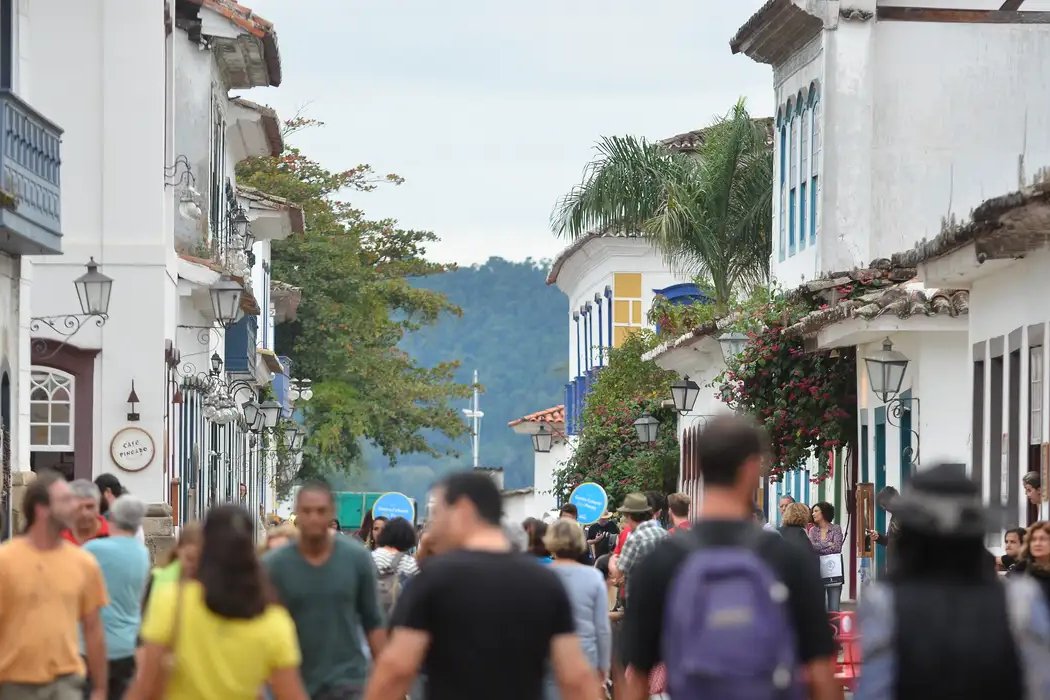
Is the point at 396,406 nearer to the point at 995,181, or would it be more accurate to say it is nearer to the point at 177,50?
the point at 177,50

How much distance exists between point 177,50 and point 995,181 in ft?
60.1

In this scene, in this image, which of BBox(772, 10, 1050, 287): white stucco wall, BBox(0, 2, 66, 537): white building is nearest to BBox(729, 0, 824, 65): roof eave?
BBox(772, 10, 1050, 287): white stucco wall

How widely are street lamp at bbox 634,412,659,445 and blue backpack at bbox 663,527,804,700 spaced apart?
3451 centimetres

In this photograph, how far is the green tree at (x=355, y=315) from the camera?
5428cm

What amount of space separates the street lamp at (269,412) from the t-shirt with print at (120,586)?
3021 cm

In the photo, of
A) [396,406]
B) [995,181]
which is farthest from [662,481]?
[995,181]

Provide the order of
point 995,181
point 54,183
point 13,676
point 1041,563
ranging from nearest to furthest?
point 13,676 → point 1041,563 → point 995,181 → point 54,183

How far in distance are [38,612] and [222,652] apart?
2160 mm

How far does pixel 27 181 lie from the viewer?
22094 mm

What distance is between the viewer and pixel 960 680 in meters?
6.61

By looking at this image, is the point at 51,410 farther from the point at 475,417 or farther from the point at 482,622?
the point at 475,417

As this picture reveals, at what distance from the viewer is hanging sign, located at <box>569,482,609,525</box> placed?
33.1 meters

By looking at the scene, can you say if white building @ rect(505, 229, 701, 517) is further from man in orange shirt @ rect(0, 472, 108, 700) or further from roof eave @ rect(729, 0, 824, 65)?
man in orange shirt @ rect(0, 472, 108, 700)

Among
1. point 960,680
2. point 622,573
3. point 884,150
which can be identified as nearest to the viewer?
point 960,680
